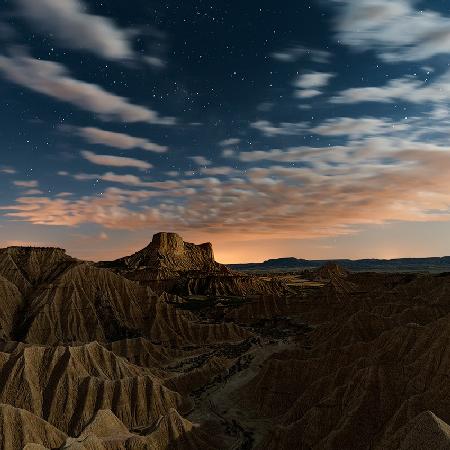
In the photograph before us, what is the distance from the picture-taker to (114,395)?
194 feet

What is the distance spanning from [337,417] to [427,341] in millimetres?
18309

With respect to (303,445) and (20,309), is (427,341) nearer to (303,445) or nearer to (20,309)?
(303,445)

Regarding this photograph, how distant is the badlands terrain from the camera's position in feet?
146

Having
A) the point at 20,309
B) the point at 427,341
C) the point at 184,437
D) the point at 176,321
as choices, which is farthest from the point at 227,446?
the point at 20,309

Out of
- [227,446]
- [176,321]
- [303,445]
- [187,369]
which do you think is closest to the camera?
[303,445]

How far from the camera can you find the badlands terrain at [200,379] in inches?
1747

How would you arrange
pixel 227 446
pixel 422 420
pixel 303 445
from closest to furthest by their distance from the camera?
pixel 422 420
pixel 303 445
pixel 227 446

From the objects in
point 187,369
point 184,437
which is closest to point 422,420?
point 184,437

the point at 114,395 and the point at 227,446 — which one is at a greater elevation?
the point at 114,395

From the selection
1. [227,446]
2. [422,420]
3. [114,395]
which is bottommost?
[227,446]

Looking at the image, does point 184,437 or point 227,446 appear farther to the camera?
point 227,446

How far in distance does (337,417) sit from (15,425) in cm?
3287

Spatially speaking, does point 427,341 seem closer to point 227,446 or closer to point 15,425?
point 227,446

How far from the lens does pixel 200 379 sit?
250 ft
